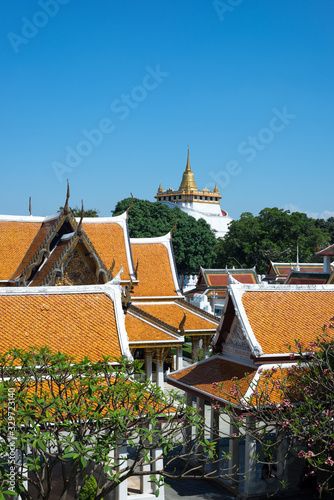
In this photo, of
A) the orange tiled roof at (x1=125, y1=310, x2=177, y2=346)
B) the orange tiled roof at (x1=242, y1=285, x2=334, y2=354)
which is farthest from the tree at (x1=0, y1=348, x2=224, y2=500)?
the orange tiled roof at (x1=125, y1=310, x2=177, y2=346)

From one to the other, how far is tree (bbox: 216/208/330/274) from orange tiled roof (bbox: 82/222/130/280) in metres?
41.5

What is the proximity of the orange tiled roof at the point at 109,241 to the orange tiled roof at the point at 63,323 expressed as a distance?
912cm

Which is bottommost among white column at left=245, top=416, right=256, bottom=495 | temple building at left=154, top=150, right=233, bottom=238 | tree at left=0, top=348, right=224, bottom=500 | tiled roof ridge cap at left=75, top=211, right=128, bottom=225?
→ white column at left=245, top=416, right=256, bottom=495

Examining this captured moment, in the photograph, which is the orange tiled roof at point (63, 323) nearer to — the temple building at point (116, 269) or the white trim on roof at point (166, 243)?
the temple building at point (116, 269)

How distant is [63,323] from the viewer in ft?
45.5

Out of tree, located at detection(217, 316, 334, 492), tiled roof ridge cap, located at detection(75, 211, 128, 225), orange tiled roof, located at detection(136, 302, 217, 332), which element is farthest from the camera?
tiled roof ridge cap, located at detection(75, 211, 128, 225)

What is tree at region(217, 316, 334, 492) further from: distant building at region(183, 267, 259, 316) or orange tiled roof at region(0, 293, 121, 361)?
distant building at region(183, 267, 259, 316)

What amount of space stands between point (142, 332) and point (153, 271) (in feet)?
19.9

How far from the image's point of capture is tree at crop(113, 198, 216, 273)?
6115 centimetres

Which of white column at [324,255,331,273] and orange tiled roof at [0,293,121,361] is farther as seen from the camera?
white column at [324,255,331,273]

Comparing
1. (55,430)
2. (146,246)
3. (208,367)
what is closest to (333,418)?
(208,367)

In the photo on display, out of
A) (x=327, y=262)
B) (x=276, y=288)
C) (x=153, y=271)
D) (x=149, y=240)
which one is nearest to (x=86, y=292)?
(x=276, y=288)

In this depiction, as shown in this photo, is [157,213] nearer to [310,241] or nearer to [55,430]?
[310,241]

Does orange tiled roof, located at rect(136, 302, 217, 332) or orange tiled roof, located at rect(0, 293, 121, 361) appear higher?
orange tiled roof, located at rect(0, 293, 121, 361)
